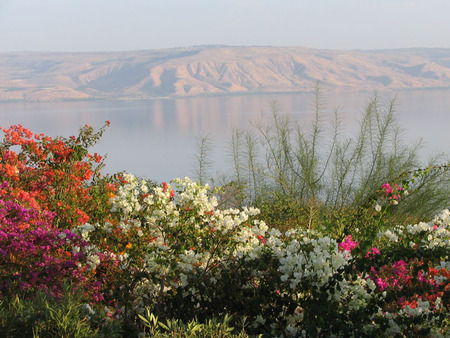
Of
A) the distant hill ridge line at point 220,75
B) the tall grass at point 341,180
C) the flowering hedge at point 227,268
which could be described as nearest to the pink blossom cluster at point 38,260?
the flowering hedge at point 227,268

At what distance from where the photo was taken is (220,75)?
132250 millimetres

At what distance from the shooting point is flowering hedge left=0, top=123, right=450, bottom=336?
3162 mm

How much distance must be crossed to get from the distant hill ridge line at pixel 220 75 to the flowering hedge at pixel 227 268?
82257 millimetres

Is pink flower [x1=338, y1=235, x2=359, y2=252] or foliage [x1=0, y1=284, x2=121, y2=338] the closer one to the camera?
foliage [x1=0, y1=284, x2=121, y2=338]

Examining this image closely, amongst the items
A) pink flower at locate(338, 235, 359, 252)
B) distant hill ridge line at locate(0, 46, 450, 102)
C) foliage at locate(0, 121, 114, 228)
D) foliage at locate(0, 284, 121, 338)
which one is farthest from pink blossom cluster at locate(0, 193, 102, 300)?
distant hill ridge line at locate(0, 46, 450, 102)

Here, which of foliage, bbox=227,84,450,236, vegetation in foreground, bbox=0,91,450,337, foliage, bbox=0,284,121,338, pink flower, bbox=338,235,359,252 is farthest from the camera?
foliage, bbox=227,84,450,236

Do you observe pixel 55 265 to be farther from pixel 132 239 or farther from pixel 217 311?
pixel 217 311

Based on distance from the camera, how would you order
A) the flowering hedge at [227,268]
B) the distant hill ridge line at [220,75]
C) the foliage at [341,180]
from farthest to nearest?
1. the distant hill ridge line at [220,75]
2. the foliage at [341,180]
3. the flowering hedge at [227,268]

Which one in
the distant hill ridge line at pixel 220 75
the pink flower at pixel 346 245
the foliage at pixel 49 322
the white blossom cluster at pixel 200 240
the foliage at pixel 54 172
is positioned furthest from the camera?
the distant hill ridge line at pixel 220 75

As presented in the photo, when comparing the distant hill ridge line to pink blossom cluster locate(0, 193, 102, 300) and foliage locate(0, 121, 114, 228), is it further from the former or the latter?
pink blossom cluster locate(0, 193, 102, 300)

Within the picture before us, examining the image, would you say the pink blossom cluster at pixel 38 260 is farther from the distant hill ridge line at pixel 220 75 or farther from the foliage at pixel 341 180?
the distant hill ridge line at pixel 220 75

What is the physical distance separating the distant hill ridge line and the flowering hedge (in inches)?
3238

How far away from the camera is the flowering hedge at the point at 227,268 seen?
3.16 m

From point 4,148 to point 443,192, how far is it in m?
6.32
